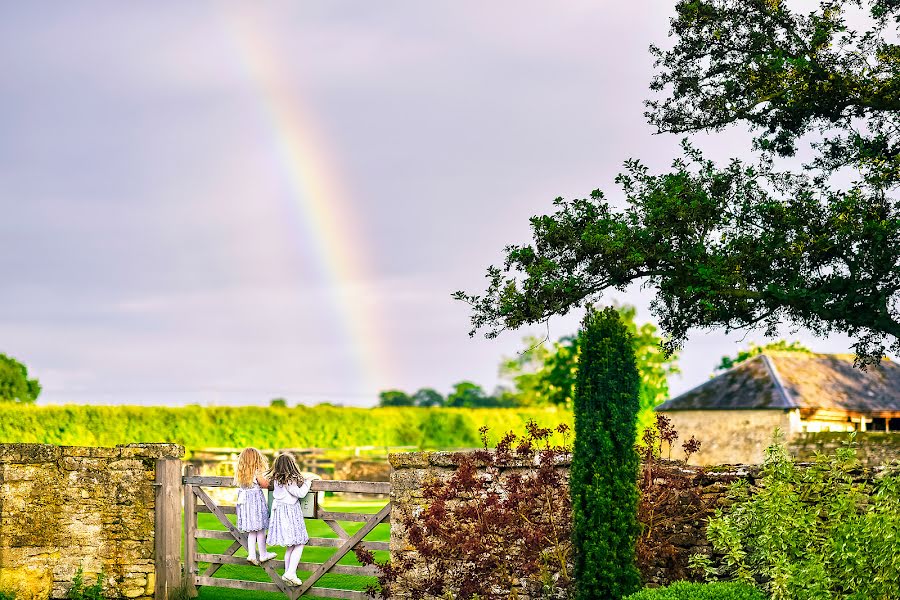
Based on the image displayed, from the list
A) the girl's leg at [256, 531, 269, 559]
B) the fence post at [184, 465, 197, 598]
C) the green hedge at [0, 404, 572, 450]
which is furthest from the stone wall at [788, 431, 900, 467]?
the green hedge at [0, 404, 572, 450]

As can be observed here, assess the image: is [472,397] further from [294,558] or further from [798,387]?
[294,558]

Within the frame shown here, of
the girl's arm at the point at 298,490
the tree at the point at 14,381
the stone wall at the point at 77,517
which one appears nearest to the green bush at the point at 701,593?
the girl's arm at the point at 298,490

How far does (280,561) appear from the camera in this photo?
39.8 ft

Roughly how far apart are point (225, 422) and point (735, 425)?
1898cm

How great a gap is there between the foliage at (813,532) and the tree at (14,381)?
60731 mm

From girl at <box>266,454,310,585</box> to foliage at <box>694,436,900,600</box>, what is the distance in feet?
15.5

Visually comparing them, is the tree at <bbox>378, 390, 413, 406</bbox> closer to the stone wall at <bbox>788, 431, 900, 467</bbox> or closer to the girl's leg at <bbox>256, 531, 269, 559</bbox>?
the stone wall at <bbox>788, 431, 900, 467</bbox>

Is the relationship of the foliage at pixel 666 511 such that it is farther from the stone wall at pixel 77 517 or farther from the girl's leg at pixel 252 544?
the stone wall at pixel 77 517

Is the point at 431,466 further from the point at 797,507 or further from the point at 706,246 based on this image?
the point at 706,246

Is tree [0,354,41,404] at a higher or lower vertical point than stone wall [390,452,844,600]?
higher

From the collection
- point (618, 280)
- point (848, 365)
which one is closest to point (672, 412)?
point (848, 365)

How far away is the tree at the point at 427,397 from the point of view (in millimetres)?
101500

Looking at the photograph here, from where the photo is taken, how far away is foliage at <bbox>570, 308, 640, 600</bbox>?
9.98m

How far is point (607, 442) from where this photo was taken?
33.1 ft
